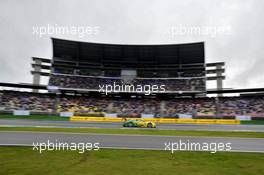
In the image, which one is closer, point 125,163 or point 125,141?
point 125,163

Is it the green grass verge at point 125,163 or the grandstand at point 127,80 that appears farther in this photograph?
the grandstand at point 127,80

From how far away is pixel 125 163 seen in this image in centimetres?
677

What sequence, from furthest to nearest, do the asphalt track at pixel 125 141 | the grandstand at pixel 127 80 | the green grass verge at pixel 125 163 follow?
the grandstand at pixel 127 80 < the asphalt track at pixel 125 141 < the green grass verge at pixel 125 163

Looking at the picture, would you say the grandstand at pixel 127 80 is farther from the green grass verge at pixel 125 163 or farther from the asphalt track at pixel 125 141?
the green grass verge at pixel 125 163

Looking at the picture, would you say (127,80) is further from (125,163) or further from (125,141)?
(125,163)

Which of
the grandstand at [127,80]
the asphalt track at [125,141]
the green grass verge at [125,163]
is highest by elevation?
the grandstand at [127,80]

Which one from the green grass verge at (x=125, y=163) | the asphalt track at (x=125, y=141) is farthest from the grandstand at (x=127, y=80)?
the green grass verge at (x=125, y=163)

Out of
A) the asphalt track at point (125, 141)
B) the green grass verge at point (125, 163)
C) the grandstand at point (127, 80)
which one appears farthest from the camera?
the grandstand at point (127, 80)

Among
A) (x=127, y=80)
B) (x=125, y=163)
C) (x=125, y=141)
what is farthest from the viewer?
(x=127, y=80)

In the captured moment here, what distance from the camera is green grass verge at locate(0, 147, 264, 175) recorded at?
233 inches

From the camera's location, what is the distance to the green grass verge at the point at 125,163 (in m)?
5.91

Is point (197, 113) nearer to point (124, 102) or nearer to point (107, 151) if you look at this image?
point (124, 102)

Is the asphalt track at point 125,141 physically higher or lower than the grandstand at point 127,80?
lower

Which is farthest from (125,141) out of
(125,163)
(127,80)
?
(127,80)
